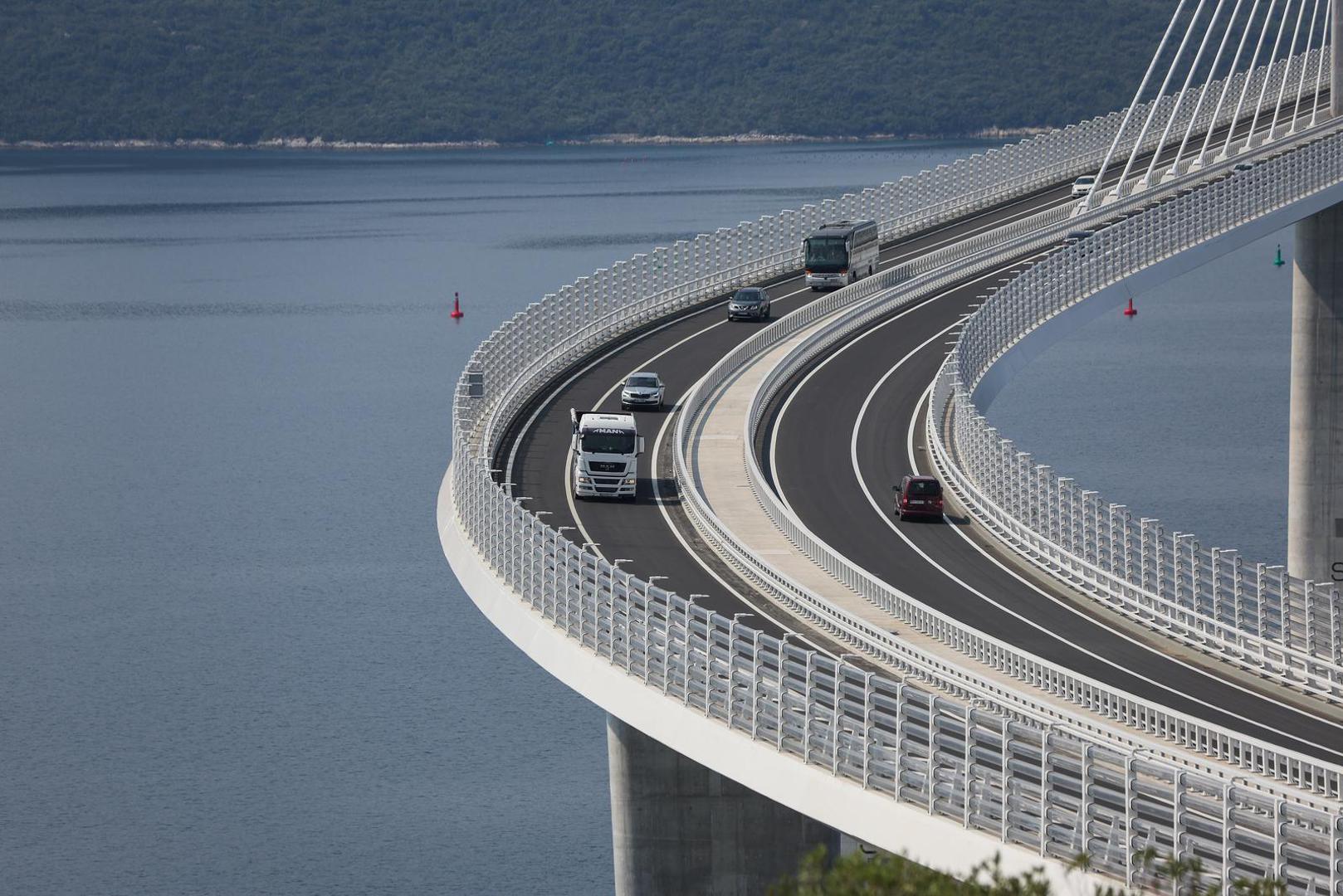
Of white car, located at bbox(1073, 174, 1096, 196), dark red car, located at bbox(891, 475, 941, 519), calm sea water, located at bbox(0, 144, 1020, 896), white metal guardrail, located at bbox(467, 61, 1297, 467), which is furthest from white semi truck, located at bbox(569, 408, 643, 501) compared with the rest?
white car, located at bbox(1073, 174, 1096, 196)

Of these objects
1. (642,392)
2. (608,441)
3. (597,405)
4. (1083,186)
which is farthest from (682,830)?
(1083,186)

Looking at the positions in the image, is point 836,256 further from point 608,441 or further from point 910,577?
point 910,577

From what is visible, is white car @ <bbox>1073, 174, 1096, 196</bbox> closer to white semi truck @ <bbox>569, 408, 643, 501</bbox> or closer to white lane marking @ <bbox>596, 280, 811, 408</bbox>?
white lane marking @ <bbox>596, 280, 811, 408</bbox>

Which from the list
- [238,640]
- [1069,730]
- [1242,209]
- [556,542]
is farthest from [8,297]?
[1069,730]

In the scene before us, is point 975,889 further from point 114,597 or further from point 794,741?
point 114,597

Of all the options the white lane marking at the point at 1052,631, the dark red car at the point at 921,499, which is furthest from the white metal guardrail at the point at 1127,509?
the dark red car at the point at 921,499

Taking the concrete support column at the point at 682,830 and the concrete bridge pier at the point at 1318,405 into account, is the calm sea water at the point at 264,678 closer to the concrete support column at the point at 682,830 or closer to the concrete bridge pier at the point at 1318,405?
the concrete support column at the point at 682,830
